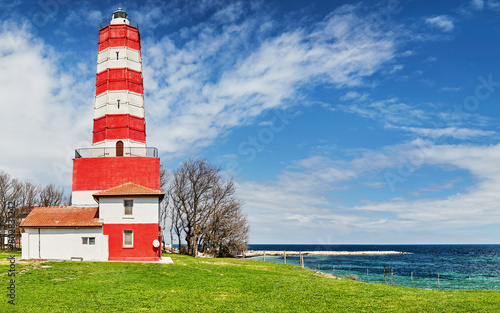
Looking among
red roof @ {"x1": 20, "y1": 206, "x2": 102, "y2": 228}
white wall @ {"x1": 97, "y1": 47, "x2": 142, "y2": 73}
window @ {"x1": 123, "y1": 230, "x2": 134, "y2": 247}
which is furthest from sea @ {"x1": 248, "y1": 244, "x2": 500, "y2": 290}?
white wall @ {"x1": 97, "y1": 47, "x2": 142, "y2": 73}

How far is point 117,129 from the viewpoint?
33.3 m

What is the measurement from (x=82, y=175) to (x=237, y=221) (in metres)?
27.7

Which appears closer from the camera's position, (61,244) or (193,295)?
(193,295)

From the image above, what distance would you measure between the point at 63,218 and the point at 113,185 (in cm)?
447

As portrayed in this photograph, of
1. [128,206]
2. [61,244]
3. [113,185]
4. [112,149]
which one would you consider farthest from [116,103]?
[61,244]

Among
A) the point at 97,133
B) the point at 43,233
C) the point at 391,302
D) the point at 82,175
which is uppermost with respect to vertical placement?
the point at 97,133

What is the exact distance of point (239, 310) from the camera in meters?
14.8

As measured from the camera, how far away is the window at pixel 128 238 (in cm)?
2991

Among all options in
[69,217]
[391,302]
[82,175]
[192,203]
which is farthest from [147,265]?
[192,203]

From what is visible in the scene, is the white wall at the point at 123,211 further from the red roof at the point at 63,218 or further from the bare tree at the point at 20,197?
the bare tree at the point at 20,197

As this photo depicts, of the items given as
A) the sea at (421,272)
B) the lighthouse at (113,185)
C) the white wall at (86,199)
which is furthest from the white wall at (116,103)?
the sea at (421,272)

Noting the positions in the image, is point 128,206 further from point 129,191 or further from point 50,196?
point 50,196

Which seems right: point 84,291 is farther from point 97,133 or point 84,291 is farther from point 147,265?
point 97,133

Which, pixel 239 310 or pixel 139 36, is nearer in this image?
pixel 239 310
